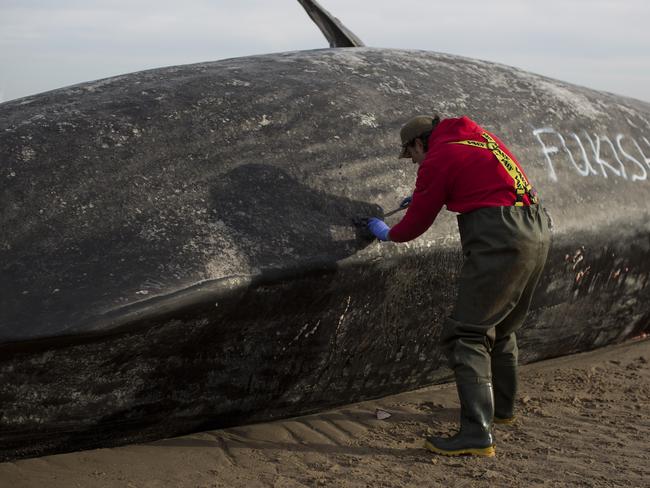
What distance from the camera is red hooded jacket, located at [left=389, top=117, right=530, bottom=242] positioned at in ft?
13.9

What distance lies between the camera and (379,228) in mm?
4355

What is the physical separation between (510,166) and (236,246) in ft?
4.78

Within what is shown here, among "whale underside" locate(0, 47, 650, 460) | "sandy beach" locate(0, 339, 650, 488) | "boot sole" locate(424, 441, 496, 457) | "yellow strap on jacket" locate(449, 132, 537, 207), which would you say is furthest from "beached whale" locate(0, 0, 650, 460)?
"boot sole" locate(424, 441, 496, 457)

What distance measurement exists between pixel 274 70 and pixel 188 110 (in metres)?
0.82

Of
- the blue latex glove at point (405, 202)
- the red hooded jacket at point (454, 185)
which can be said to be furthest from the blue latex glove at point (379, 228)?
the blue latex glove at point (405, 202)

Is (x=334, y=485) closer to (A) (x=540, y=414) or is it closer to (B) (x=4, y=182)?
(A) (x=540, y=414)

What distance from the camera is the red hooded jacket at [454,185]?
13.9 feet

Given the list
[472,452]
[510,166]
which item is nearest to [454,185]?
[510,166]

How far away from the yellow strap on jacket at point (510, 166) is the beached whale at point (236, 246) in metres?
0.52

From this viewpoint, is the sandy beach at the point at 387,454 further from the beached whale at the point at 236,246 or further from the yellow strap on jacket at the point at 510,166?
the yellow strap on jacket at the point at 510,166

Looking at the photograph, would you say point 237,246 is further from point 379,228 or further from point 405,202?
point 405,202

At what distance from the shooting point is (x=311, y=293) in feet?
13.8

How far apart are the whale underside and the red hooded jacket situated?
1.03 feet

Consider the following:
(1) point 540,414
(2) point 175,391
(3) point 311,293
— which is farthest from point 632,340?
(2) point 175,391
